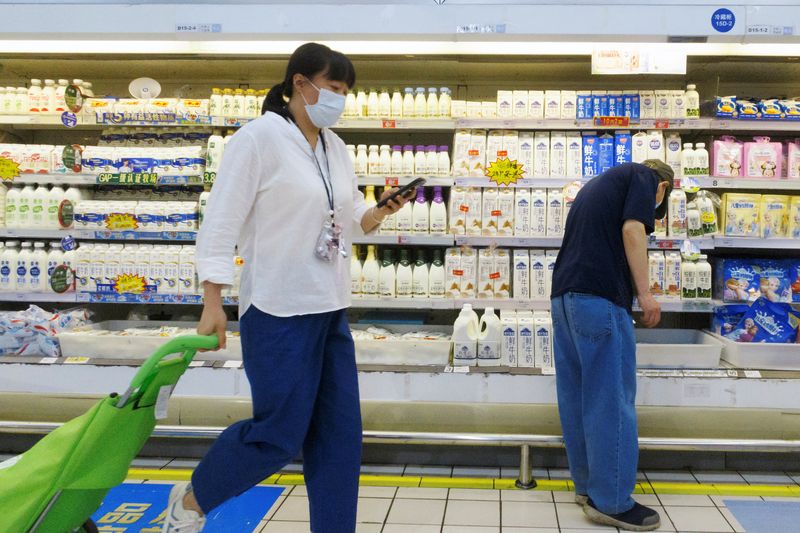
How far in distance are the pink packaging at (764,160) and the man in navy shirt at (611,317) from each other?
1287 millimetres

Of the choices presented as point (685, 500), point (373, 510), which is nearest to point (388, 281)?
point (373, 510)

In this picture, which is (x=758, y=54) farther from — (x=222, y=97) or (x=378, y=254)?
(x=222, y=97)

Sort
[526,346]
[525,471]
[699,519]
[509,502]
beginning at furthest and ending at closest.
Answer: [526,346]
[525,471]
[509,502]
[699,519]

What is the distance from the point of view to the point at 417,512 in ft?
9.48

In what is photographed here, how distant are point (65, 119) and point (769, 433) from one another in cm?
386

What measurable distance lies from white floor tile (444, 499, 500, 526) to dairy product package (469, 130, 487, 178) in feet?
5.46

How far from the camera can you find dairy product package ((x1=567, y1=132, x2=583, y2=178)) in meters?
3.77

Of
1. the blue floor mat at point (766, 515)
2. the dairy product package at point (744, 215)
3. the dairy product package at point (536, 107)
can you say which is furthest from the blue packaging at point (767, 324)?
the dairy product package at point (536, 107)

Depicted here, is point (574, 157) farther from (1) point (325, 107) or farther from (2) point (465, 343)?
(1) point (325, 107)

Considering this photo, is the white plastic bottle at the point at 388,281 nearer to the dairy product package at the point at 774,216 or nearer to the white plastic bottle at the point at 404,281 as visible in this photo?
the white plastic bottle at the point at 404,281

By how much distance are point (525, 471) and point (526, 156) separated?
162 centimetres

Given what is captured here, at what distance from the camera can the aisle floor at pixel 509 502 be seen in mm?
2756

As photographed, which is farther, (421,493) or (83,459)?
(421,493)

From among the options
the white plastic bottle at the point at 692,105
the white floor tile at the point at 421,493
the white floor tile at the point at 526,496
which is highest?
the white plastic bottle at the point at 692,105
